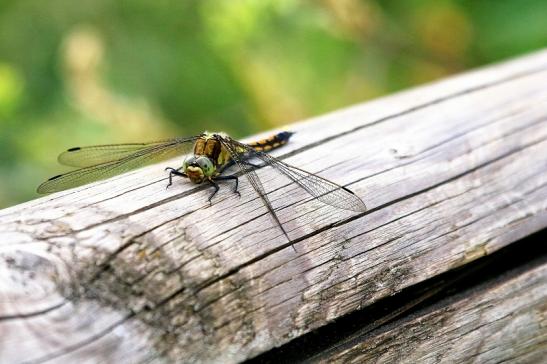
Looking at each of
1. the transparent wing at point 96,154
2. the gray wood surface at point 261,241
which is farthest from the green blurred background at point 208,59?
the gray wood surface at point 261,241

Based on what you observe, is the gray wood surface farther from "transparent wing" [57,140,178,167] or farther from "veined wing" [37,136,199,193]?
"transparent wing" [57,140,178,167]

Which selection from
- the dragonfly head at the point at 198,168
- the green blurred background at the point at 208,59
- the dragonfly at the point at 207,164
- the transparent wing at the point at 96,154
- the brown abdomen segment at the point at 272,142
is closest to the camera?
the dragonfly at the point at 207,164

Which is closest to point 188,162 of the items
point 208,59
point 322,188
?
point 322,188

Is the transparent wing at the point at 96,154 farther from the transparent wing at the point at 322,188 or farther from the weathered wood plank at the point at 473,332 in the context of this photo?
the weathered wood plank at the point at 473,332

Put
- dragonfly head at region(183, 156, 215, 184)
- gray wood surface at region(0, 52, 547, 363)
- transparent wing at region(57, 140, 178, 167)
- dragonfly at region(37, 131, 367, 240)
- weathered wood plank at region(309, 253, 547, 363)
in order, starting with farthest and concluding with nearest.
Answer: transparent wing at region(57, 140, 178, 167) < dragonfly head at region(183, 156, 215, 184) < dragonfly at region(37, 131, 367, 240) < weathered wood plank at region(309, 253, 547, 363) < gray wood surface at region(0, 52, 547, 363)

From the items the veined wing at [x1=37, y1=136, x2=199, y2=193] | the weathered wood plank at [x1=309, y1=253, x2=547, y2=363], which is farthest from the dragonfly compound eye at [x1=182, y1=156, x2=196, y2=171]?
the weathered wood plank at [x1=309, y1=253, x2=547, y2=363]

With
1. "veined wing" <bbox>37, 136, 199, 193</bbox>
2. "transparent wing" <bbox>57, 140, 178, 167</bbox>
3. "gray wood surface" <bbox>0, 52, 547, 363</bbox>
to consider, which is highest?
"transparent wing" <bbox>57, 140, 178, 167</bbox>

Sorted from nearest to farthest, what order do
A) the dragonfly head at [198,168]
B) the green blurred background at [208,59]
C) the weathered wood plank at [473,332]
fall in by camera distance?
the weathered wood plank at [473,332] < the dragonfly head at [198,168] < the green blurred background at [208,59]

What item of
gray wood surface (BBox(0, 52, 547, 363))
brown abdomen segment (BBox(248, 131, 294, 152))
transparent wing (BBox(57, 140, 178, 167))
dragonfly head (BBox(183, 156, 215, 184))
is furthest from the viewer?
transparent wing (BBox(57, 140, 178, 167))

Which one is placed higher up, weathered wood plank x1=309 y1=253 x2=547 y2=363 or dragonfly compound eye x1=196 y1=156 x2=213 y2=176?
dragonfly compound eye x1=196 y1=156 x2=213 y2=176
